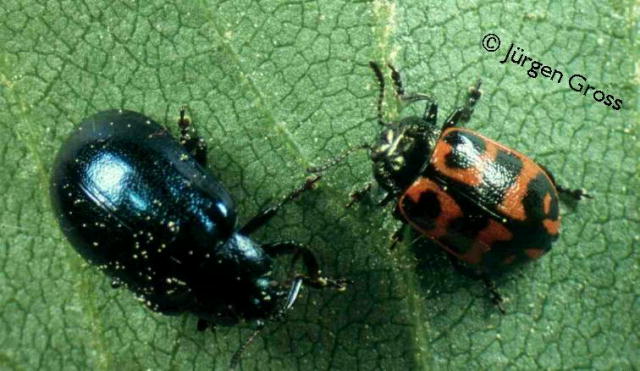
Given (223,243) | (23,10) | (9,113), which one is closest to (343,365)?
(223,243)

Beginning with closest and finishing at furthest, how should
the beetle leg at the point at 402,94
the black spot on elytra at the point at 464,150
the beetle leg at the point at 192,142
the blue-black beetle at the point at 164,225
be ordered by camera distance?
the blue-black beetle at the point at 164,225 < the black spot on elytra at the point at 464,150 < the beetle leg at the point at 402,94 < the beetle leg at the point at 192,142

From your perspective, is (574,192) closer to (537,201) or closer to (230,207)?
(537,201)

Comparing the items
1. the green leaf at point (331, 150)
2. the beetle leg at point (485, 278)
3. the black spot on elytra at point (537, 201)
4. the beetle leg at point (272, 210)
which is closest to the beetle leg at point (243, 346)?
the green leaf at point (331, 150)

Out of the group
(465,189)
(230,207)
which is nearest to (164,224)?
(230,207)

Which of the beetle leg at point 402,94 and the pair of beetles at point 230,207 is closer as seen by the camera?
the pair of beetles at point 230,207

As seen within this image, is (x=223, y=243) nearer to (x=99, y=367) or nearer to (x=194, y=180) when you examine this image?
(x=194, y=180)

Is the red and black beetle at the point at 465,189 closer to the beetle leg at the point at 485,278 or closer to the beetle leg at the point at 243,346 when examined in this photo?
the beetle leg at the point at 485,278

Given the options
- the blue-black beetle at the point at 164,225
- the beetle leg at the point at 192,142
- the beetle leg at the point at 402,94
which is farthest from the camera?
the beetle leg at the point at 192,142
